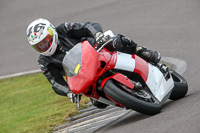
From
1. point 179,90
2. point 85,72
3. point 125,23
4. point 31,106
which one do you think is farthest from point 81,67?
point 125,23

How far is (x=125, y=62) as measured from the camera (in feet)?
19.3

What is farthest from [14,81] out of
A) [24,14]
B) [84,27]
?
[84,27]

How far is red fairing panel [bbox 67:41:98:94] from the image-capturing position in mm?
5590

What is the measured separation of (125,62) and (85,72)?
1.95 feet

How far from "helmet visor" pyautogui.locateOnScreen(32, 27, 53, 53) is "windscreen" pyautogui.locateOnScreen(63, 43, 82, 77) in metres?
0.69

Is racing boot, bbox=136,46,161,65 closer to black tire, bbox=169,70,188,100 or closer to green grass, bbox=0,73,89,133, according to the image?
black tire, bbox=169,70,188,100

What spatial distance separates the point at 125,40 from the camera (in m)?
6.22

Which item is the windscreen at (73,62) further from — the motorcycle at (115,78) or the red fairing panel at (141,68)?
the red fairing panel at (141,68)

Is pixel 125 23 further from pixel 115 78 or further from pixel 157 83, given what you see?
pixel 115 78

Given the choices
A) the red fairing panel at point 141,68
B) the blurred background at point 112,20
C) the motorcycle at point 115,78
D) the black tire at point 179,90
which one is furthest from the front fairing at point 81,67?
the blurred background at point 112,20

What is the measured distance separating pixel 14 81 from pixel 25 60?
1.00 m

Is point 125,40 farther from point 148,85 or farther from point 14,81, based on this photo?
point 14,81

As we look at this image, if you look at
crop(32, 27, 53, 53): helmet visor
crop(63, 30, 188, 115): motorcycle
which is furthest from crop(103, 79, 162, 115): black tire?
crop(32, 27, 53, 53): helmet visor

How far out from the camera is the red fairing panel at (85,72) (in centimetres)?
559
